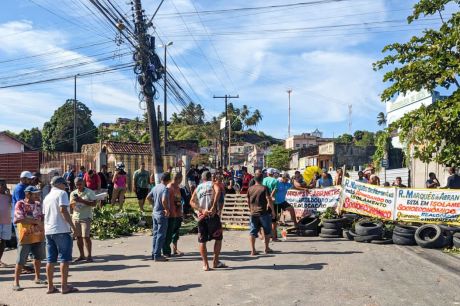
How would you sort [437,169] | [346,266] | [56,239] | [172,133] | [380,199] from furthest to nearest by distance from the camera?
[172,133]
[437,169]
[380,199]
[346,266]
[56,239]

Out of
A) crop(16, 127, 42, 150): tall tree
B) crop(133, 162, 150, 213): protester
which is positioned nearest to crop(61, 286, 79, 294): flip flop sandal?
crop(133, 162, 150, 213): protester

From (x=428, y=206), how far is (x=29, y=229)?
919 cm

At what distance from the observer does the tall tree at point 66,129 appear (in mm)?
72625

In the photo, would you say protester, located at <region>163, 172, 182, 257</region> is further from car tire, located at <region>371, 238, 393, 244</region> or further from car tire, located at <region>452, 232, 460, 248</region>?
car tire, located at <region>452, 232, 460, 248</region>

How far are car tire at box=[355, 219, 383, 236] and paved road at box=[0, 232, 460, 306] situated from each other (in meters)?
0.59

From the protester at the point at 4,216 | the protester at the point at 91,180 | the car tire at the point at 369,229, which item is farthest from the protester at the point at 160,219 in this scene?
the protester at the point at 91,180

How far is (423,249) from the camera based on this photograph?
35.1 ft

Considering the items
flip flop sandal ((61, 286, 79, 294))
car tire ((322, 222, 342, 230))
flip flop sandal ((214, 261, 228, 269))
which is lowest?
flip flop sandal ((61, 286, 79, 294))

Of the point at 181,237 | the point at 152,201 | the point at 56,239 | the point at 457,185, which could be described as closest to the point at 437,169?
the point at 457,185

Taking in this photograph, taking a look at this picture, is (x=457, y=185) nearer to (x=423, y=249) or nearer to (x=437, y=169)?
(x=423, y=249)

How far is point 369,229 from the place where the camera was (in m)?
11.5

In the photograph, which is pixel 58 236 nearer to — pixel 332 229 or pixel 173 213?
pixel 173 213

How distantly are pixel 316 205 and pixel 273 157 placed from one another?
208 feet

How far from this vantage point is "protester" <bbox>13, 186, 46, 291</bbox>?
24.8 ft
